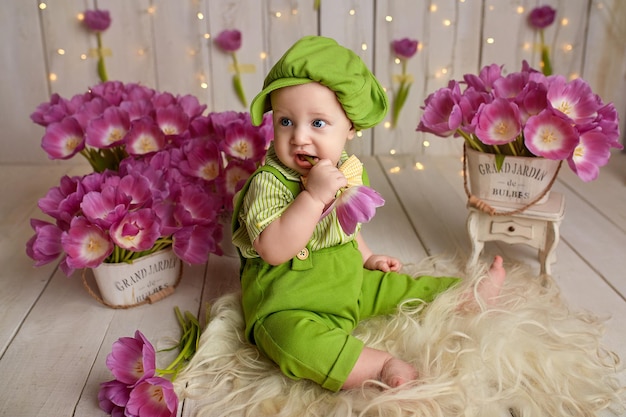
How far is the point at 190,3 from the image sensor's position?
2.14m

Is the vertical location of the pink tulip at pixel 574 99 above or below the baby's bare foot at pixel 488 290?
above

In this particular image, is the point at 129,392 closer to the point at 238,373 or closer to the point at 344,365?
the point at 238,373

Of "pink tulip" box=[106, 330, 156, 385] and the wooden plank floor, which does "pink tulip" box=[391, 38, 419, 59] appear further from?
"pink tulip" box=[106, 330, 156, 385]

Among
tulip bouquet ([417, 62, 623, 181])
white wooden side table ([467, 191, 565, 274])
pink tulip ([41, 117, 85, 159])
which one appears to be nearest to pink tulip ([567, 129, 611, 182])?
tulip bouquet ([417, 62, 623, 181])

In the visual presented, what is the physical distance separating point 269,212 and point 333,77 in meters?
0.24

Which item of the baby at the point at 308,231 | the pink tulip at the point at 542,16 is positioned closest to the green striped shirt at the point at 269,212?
the baby at the point at 308,231

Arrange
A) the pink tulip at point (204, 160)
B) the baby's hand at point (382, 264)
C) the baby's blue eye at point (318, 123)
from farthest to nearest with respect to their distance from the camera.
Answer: the pink tulip at point (204, 160), the baby's hand at point (382, 264), the baby's blue eye at point (318, 123)

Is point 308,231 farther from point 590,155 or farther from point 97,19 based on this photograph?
point 97,19

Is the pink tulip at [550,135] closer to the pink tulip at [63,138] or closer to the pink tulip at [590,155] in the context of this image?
the pink tulip at [590,155]

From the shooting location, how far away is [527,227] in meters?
1.43

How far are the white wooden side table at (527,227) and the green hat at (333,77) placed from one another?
429 mm

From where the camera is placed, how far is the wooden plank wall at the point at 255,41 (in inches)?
84.9

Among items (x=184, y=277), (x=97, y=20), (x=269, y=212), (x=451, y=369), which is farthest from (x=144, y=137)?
(x=451, y=369)

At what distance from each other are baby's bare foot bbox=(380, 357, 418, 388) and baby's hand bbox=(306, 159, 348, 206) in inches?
10.9
